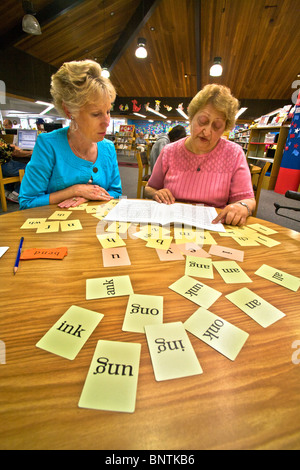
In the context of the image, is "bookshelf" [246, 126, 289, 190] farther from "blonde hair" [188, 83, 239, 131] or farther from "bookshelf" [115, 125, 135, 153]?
"bookshelf" [115, 125, 135, 153]

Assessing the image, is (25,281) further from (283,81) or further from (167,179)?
(283,81)

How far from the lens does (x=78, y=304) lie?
44 cm

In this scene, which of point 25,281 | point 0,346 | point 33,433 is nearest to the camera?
point 33,433

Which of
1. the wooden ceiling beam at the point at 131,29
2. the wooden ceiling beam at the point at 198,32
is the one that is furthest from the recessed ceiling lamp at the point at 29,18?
the wooden ceiling beam at the point at 198,32

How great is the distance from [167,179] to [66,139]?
61cm

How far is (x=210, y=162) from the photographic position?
130 cm

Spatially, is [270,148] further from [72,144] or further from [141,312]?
[141,312]

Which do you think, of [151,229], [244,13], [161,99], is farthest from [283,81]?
[151,229]

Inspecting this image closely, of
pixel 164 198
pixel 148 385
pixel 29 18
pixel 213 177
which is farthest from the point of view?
pixel 29 18

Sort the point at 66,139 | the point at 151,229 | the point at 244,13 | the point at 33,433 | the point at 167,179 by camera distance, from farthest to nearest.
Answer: the point at 244,13
the point at 167,179
the point at 66,139
the point at 151,229
the point at 33,433

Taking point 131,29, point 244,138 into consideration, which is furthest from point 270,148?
point 131,29

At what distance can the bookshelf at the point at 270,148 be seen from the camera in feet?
18.1

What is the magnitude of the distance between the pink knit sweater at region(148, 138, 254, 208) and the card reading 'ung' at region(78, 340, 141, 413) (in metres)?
1.06

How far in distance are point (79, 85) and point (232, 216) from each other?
0.96m
